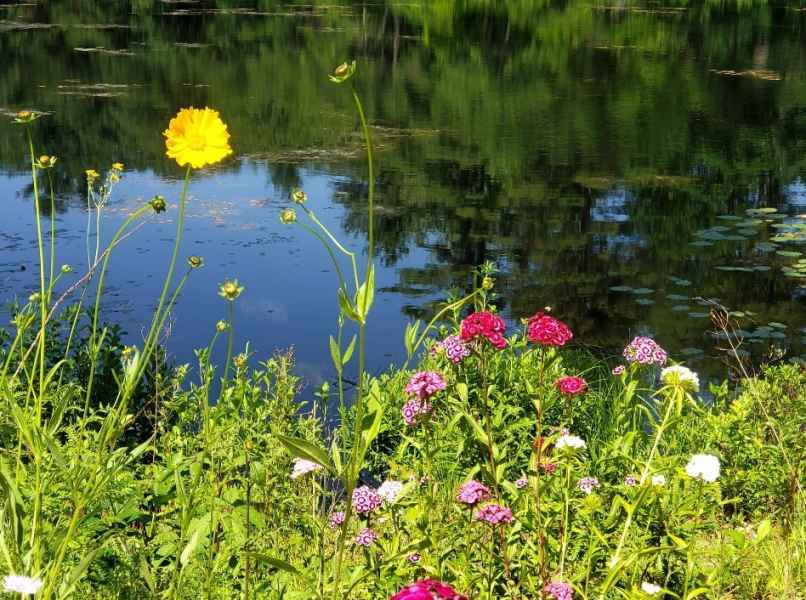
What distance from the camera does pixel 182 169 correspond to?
30.6ft

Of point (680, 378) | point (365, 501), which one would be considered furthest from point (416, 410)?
point (680, 378)

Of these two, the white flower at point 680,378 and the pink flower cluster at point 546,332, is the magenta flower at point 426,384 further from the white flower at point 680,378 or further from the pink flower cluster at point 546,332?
the white flower at point 680,378

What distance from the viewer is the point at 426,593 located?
1.08 meters

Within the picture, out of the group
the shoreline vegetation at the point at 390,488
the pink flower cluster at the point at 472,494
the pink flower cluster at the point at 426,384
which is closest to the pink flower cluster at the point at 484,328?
the shoreline vegetation at the point at 390,488

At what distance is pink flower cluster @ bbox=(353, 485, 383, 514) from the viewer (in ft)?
6.57

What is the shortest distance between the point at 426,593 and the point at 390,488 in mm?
1033

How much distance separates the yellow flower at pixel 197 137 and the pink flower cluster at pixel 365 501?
2.58 feet

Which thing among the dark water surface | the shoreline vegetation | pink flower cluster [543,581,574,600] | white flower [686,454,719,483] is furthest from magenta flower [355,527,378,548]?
the dark water surface

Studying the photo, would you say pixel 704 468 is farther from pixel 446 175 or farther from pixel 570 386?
pixel 446 175

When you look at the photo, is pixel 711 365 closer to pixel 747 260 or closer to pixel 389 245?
pixel 747 260

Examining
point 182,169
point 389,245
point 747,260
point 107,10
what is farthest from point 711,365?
point 107,10

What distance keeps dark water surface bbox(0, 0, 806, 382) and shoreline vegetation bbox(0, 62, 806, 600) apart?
76.8 inches

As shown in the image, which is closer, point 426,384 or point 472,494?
point 472,494

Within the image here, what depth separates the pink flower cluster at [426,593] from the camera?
1.07 metres
